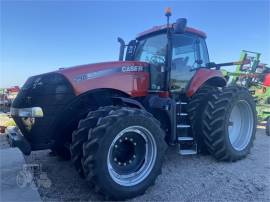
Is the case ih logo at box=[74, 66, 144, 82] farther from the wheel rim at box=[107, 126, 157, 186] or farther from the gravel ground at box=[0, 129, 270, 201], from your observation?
the gravel ground at box=[0, 129, 270, 201]

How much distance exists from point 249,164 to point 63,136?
3.18m

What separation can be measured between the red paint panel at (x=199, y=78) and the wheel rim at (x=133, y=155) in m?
1.74

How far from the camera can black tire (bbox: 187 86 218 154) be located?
514cm

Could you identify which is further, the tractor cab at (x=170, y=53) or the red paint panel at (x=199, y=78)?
the red paint panel at (x=199, y=78)

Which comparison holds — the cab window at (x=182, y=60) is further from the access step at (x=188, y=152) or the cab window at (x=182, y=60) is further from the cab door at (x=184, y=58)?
the access step at (x=188, y=152)

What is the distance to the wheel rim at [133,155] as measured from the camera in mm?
3692

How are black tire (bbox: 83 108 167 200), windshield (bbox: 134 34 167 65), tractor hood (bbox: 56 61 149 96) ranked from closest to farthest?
black tire (bbox: 83 108 167 200) → tractor hood (bbox: 56 61 149 96) → windshield (bbox: 134 34 167 65)

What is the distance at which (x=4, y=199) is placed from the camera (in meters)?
3.58

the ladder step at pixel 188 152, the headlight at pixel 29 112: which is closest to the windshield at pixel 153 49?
the ladder step at pixel 188 152

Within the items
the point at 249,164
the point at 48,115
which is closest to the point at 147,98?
the point at 48,115

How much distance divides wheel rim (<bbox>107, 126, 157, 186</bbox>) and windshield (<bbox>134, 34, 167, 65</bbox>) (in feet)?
5.66

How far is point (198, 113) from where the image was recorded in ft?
17.0

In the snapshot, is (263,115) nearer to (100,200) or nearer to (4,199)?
(100,200)

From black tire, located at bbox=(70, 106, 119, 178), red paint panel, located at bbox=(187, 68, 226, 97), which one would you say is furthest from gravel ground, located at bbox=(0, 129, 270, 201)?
red paint panel, located at bbox=(187, 68, 226, 97)
